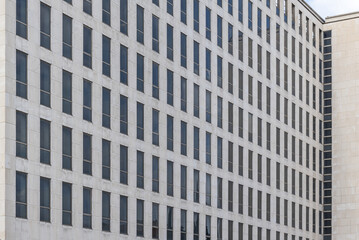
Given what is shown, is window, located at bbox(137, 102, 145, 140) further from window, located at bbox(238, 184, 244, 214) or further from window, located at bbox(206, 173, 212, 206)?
window, located at bbox(238, 184, 244, 214)

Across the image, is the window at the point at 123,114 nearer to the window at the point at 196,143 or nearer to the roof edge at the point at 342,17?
the window at the point at 196,143

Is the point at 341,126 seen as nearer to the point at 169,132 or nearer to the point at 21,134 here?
the point at 169,132

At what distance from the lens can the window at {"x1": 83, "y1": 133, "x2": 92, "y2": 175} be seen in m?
49.7

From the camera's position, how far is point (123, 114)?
53562 mm

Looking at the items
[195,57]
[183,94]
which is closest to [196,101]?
[183,94]

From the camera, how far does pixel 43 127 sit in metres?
46.4

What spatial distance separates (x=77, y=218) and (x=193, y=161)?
14.3 metres

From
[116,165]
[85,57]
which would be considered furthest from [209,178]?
[85,57]

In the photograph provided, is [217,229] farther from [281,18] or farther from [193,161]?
[281,18]

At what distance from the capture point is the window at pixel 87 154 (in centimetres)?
4969

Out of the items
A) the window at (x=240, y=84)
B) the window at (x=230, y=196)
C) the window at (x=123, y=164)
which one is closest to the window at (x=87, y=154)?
the window at (x=123, y=164)

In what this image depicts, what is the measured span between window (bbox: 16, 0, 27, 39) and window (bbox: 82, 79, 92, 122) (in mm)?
5865

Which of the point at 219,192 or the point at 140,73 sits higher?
the point at 140,73

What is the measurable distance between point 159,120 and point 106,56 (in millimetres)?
6793
